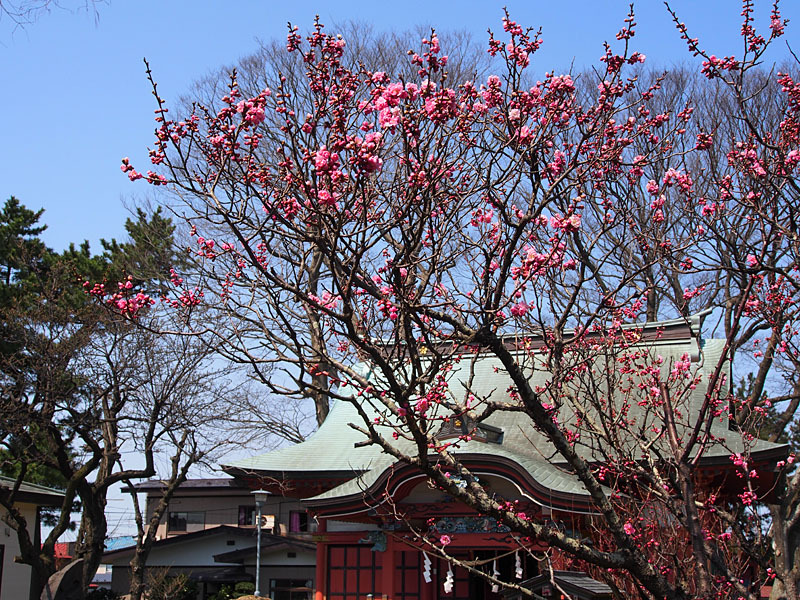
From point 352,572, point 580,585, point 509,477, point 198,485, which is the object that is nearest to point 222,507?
point 198,485

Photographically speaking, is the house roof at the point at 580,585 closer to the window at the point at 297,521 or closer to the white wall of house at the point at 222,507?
the window at the point at 297,521

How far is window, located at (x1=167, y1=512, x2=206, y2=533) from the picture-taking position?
31391 millimetres

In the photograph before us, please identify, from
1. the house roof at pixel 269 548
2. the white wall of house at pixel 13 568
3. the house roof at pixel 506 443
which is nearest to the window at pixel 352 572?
the house roof at pixel 506 443

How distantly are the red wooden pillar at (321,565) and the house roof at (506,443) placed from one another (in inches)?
39.3

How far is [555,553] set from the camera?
34.8ft

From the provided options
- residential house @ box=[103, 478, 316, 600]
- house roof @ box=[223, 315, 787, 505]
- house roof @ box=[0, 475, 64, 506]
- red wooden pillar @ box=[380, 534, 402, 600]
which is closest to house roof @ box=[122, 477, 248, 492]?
residential house @ box=[103, 478, 316, 600]

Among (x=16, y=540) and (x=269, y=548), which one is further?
(x=269, y=548)

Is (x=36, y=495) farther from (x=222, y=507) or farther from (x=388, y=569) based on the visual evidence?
(x=222, y=507)

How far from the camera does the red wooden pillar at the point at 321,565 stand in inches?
533

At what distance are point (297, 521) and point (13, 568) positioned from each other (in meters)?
12.4

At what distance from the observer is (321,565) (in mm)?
13836

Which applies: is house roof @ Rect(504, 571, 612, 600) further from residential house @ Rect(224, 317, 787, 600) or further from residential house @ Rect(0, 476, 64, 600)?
residential house @ Rect(0, 476, 64, 600)

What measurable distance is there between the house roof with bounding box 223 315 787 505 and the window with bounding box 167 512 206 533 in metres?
17.4

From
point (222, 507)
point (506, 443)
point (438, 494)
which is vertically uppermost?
point (506, 443)
